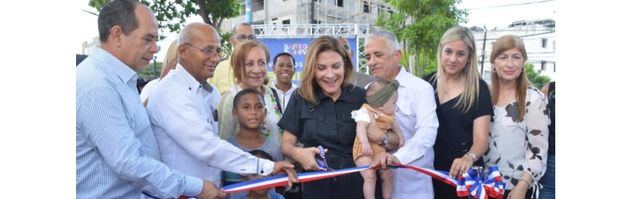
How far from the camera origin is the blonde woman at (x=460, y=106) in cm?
300

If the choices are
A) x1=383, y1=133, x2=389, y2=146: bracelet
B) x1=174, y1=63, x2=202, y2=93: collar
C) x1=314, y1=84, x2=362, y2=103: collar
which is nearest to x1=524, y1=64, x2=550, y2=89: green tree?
x1=383, y1=133, x2=389, y2=146: bracelet

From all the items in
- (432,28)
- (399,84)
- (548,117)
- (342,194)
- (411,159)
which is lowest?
(342,194)

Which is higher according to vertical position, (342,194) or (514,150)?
(514,150)

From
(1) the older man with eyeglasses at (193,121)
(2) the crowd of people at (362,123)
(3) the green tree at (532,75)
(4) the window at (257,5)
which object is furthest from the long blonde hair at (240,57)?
(4) the window at (257,5)

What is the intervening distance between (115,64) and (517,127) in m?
2.29

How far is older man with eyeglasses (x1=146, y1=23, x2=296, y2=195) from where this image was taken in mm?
2686

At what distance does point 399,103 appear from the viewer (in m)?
3.22

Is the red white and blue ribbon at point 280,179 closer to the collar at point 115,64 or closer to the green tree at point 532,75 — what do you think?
the collar at point 115,64

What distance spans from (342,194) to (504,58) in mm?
1285

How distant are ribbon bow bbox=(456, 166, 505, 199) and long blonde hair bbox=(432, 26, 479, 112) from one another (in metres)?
0.39

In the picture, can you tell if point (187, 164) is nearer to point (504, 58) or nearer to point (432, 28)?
point (504, 58)

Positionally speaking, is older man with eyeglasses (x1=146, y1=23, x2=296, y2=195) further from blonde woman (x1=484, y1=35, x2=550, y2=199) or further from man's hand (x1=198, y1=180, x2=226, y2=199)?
blonde woman (x1=484, y1=35, x2=550, y2=199)
